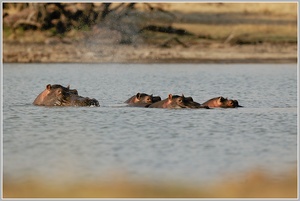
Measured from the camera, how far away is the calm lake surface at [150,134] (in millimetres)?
10797

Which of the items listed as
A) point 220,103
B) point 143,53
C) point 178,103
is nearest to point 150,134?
point 178,103

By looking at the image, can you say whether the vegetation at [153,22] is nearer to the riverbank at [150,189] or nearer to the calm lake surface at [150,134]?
the calm lake surface at [150,134]

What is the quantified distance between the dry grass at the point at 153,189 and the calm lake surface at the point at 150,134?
12.2 inches

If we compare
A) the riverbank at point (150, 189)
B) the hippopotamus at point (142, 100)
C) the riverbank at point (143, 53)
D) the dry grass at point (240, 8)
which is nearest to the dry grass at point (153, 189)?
the riverbank at point (150, 189)

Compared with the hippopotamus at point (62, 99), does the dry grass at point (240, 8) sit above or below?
above

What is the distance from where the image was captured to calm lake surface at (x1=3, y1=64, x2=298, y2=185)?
10.8m

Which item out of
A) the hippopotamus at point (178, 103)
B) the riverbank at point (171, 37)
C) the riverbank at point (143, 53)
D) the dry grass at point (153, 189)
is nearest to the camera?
the dry grass at point (153, 189)

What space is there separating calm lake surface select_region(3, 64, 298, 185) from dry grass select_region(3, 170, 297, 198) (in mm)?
309

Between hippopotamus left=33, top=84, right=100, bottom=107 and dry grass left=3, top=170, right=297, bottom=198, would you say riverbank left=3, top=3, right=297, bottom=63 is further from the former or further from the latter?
dry grass left=3, top=170, right=297, bottom=198

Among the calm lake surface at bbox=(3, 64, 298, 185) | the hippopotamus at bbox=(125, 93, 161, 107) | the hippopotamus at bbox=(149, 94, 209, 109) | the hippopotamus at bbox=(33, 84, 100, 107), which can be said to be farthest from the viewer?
the hippopotamus at bbox=(125, 93, 161, 107)

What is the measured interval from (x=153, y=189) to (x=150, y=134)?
158 inches

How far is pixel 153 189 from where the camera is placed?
964 centimetres

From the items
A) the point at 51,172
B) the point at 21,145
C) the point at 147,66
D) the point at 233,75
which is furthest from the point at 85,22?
the point at 51,172

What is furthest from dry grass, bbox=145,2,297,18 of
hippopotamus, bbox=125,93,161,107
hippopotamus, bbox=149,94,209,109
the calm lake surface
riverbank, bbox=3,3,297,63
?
hippopotamus, bbox=149,94,209,109
